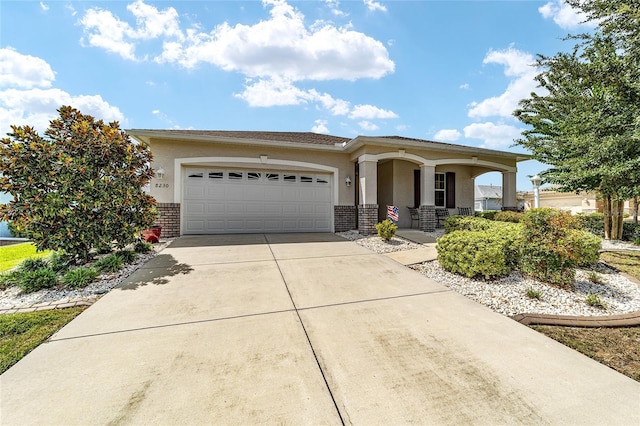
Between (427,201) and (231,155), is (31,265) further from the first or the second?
(427,201)

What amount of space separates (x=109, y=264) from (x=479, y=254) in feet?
23.0

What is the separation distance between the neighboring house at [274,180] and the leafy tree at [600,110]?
3.53 meters

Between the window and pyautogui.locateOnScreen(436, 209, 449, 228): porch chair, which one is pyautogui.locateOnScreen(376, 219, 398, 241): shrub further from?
the window

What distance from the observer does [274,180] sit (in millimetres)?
9898

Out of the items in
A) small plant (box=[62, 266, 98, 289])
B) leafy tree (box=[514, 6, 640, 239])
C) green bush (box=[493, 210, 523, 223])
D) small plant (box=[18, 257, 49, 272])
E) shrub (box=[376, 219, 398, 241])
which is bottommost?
small plant (box=[62, 266, 98, 289])

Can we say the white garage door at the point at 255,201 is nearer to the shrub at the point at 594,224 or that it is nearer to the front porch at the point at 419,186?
the front porch at the point at 419,186

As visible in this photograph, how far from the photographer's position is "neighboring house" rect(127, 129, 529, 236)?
8891mm

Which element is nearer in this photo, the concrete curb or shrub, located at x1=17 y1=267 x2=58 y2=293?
the concrete curb

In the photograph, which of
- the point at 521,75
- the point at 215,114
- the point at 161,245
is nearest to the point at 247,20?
the point at 215,114

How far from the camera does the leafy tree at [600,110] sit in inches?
214

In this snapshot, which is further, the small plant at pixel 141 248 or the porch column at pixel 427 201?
the porch column at pixel 427 201

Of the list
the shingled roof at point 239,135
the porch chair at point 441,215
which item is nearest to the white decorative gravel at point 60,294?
the shingled roof at point 239,135

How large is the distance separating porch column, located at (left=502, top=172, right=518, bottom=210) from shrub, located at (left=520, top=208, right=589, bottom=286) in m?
8.62

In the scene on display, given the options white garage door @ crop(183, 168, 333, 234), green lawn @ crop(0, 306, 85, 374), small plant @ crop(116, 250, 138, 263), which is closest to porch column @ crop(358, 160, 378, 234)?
white garage door @ crop(183, 168, 333, 234)
